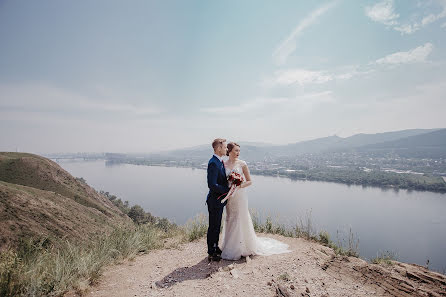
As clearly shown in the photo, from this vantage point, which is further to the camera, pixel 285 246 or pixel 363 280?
pixel 285 246

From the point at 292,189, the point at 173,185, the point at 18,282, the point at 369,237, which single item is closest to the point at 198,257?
the point at 18,282

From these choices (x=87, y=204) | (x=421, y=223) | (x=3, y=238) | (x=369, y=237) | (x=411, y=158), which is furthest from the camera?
(x=411, y=158)

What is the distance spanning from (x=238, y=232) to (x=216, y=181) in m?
1.22

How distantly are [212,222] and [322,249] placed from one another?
2.72 meters

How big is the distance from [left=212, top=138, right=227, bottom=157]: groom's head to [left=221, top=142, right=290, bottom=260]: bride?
395mm

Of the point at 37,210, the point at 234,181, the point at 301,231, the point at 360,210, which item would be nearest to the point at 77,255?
the point at 234,181

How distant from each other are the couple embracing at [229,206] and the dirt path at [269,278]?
0.26 metres

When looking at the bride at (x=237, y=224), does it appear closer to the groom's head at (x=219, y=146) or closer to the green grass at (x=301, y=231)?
the groom's head at (x=219, y=146)

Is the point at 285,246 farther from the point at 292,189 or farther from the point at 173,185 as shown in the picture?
the point at 173,185

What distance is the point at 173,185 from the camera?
117m

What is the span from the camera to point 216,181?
175 inches

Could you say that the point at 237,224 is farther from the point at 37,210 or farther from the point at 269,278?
the point at 37,210

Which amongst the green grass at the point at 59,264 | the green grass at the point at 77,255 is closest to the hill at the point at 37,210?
the green grass at the point at 77,255

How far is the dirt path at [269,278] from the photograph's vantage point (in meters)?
3.46
